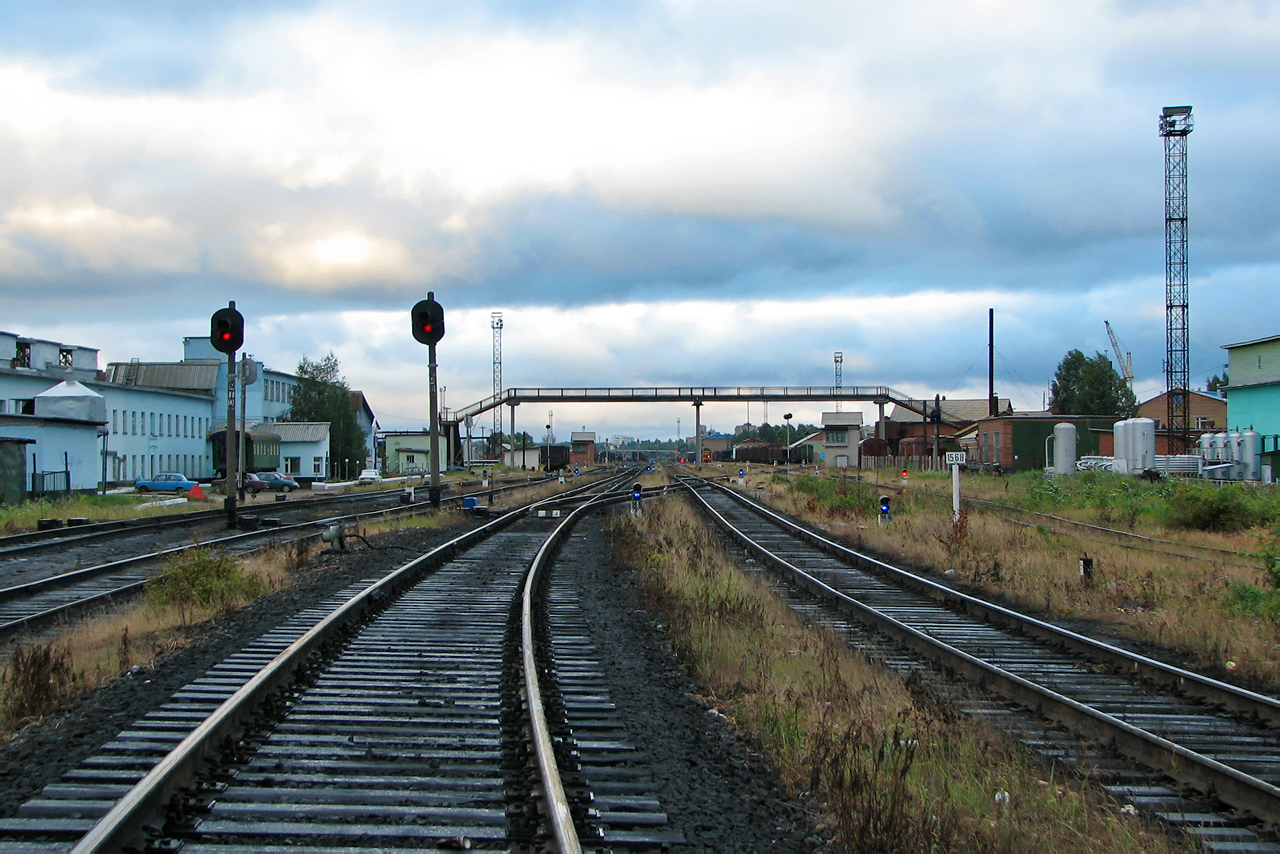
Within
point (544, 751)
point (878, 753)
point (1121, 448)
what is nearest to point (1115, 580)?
point (878, 753)

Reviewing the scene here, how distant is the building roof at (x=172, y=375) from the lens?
7800 centimetres

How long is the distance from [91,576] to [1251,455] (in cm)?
4321

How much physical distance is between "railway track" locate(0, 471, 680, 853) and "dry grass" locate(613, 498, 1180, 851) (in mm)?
1050

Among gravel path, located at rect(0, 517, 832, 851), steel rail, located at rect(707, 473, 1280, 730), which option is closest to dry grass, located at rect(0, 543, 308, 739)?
gravel path, located at rect(0, 517, 832, 851)

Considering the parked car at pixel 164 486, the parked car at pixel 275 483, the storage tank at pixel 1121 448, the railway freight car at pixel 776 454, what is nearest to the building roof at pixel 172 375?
the parked car at pixel 275 483

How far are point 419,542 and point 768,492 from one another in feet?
95.0

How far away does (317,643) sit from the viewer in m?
8.54

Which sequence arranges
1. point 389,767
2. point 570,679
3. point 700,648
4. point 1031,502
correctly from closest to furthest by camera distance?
point 389,767
point 570,679
point 700,648
point 1031,502

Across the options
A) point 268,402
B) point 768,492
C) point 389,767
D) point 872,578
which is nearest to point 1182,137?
point 768,492

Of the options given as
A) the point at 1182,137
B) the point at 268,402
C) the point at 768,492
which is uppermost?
the point at 1182,137

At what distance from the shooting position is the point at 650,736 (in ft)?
20.8

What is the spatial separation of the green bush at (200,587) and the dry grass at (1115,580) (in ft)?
35.0

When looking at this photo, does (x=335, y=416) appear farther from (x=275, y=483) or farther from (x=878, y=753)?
(x=878, y=753)

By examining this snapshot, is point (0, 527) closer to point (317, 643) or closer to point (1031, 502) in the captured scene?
point (317, 643)
